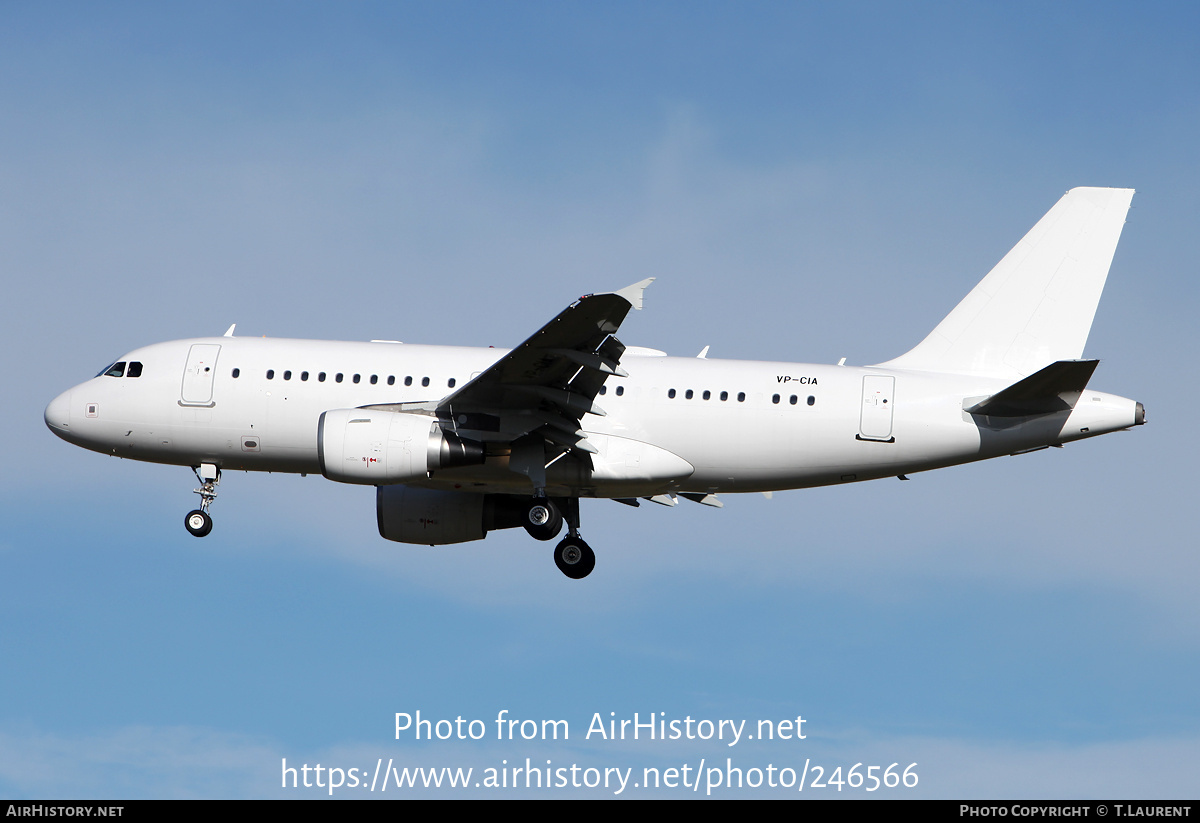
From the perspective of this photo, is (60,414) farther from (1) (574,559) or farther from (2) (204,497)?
(1) (574,559)

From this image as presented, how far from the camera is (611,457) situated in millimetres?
29953

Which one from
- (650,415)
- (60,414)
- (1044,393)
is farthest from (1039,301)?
(60,414)

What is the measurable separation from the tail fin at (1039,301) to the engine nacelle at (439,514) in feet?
33.0

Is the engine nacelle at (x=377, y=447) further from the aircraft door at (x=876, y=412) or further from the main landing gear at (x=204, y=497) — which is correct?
the aircraft door at (x=876, y=412)

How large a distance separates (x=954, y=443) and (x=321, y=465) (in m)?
13.4

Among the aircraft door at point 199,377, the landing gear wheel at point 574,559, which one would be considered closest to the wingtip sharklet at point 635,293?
the landing gear wheel at point 574,559

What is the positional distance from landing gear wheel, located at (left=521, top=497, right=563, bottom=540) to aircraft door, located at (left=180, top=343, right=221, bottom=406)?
7656 mm

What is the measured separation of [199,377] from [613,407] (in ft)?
31.0

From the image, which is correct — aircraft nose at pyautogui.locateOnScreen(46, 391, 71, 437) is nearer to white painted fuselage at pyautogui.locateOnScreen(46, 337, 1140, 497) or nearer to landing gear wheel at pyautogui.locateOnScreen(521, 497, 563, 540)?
white painted fuselage at pyautogui.locateOnScreen(46, 337, 1140, 497)

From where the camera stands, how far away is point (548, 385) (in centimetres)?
2880

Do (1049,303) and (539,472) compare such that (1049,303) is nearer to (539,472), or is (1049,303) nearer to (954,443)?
(954,443)

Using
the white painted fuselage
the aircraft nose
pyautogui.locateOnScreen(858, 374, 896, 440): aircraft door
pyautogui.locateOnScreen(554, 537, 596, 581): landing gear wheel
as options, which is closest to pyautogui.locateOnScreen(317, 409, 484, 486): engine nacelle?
the white painted fuselage

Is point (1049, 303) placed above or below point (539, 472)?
above
